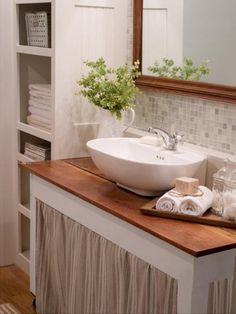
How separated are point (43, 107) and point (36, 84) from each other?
217 mm

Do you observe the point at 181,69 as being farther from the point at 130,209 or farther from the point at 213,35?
the point at 130,209

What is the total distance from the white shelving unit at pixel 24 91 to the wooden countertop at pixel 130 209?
47 cm

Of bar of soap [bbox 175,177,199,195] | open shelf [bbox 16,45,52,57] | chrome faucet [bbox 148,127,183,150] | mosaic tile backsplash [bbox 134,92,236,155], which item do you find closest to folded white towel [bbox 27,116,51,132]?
open shelf [bbox 16,45,52,57]

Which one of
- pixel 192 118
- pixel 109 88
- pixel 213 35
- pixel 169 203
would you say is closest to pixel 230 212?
pixel 169 203

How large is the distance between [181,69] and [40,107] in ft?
2.90

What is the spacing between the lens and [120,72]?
2.55 metres

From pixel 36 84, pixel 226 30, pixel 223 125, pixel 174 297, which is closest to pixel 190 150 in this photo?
pixel 223 125

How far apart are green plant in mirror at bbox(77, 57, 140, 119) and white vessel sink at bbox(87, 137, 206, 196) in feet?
0.66

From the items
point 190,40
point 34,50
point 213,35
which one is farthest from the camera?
point 34,50

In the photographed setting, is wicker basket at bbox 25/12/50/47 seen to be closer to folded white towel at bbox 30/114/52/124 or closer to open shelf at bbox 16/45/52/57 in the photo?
open shelf at bbox 16/45/52/57

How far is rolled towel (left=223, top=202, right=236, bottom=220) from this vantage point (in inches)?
72.4

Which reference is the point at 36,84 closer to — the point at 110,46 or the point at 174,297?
the point at 110,46

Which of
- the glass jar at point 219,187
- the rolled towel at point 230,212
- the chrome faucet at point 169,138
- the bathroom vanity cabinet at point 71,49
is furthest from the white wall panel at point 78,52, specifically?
the rolled towel at point 230,212

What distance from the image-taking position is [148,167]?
6.49 feet
